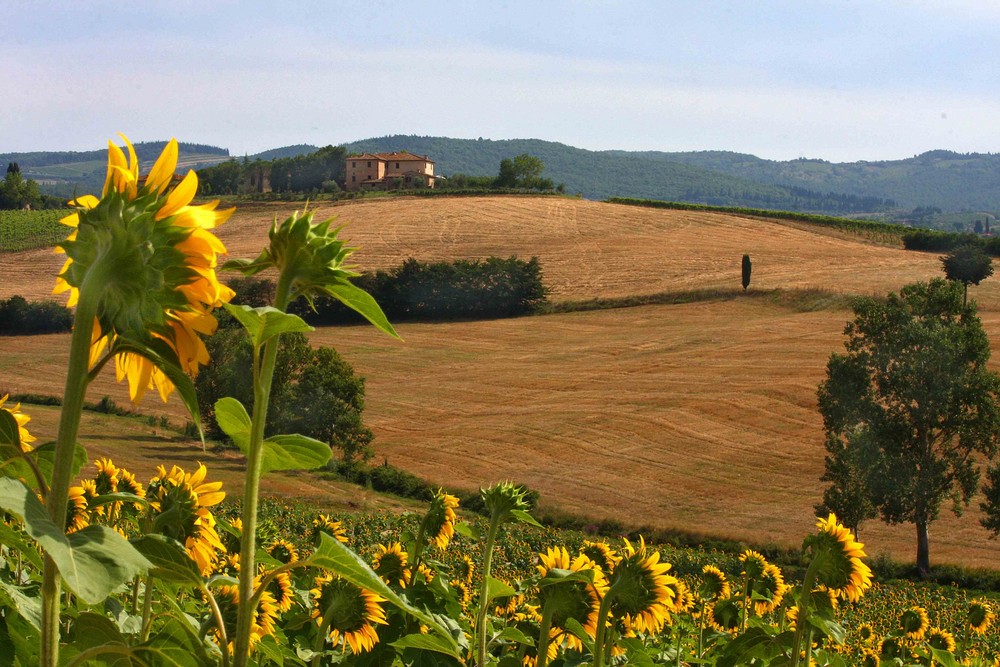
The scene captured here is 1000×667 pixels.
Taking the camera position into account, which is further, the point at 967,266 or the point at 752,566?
the point at 967,266

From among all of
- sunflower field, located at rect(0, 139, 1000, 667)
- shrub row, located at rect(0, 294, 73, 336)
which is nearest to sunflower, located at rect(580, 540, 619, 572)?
sunflower field, located at rect(0, 139, 1000, 667)

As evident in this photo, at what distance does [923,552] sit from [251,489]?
3175 cm

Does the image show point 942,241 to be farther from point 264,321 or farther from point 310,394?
point 264,321

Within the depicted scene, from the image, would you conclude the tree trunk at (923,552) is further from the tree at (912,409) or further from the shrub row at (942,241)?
the shrub row at (942,241)

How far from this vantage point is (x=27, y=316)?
53094mm

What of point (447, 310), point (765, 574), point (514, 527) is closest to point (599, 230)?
point (447, 310)

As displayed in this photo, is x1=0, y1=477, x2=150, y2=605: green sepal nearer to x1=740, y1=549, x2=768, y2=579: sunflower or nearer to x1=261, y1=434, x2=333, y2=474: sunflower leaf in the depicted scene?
x1=261, y1=434, x2=333, y2=474: sunflower leaf

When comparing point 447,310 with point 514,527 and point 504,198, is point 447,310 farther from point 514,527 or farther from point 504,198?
point 514,527

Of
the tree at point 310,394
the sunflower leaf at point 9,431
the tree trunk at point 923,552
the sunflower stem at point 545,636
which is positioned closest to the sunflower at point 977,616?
the sunflower stem at point 545,636

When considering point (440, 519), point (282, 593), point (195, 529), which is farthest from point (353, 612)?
point (282, 593)

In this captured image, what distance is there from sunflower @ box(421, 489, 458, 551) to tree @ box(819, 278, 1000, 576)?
2953 cm

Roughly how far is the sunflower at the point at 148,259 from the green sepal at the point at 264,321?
0.11ft

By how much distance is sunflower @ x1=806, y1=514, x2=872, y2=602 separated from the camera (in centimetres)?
221

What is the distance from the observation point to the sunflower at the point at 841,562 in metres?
2.21
